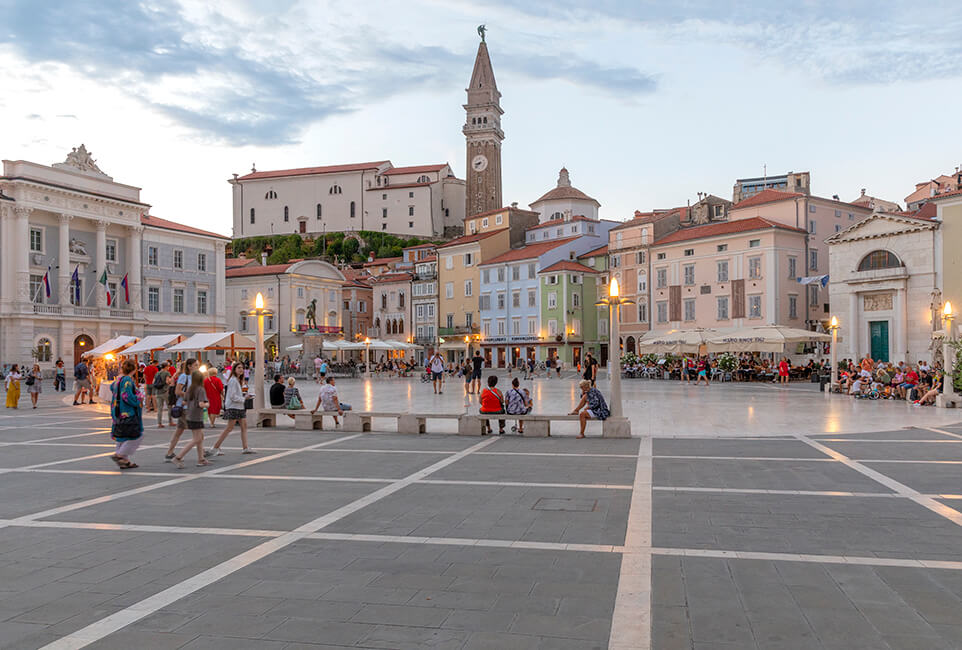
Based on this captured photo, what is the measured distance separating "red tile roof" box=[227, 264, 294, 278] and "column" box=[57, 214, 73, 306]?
72.7 ft

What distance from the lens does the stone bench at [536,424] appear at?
14.9 m

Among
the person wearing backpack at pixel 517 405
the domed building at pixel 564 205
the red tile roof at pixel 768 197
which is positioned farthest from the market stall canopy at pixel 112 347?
the domed building at pixel 564 205

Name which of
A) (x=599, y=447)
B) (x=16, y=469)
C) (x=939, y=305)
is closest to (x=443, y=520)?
(x=599, y=447)

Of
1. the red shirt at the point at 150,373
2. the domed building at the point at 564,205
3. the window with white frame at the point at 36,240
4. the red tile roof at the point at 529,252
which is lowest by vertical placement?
the red shirt at the point at 150,373

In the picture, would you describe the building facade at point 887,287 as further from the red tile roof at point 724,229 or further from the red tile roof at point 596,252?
the red tile roof at point 596,252

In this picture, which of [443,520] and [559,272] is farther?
[559,272]

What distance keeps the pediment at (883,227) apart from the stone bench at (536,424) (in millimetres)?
32656

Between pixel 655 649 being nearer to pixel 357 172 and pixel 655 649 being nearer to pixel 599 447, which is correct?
pixel 599 447

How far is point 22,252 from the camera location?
48.2 m

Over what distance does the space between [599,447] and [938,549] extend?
7291 millimetres

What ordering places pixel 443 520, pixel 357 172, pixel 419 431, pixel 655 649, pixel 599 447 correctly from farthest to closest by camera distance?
pixel 357 172
pixel 419 431
pixel 599 447
pixel 443 520
pixel 655 649

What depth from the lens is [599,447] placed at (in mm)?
13484

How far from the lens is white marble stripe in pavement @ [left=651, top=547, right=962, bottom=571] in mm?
5957

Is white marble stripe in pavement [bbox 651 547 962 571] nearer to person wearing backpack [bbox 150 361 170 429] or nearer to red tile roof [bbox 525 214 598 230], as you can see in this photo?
person wearing backpack [bbox 150 361 170 429]
